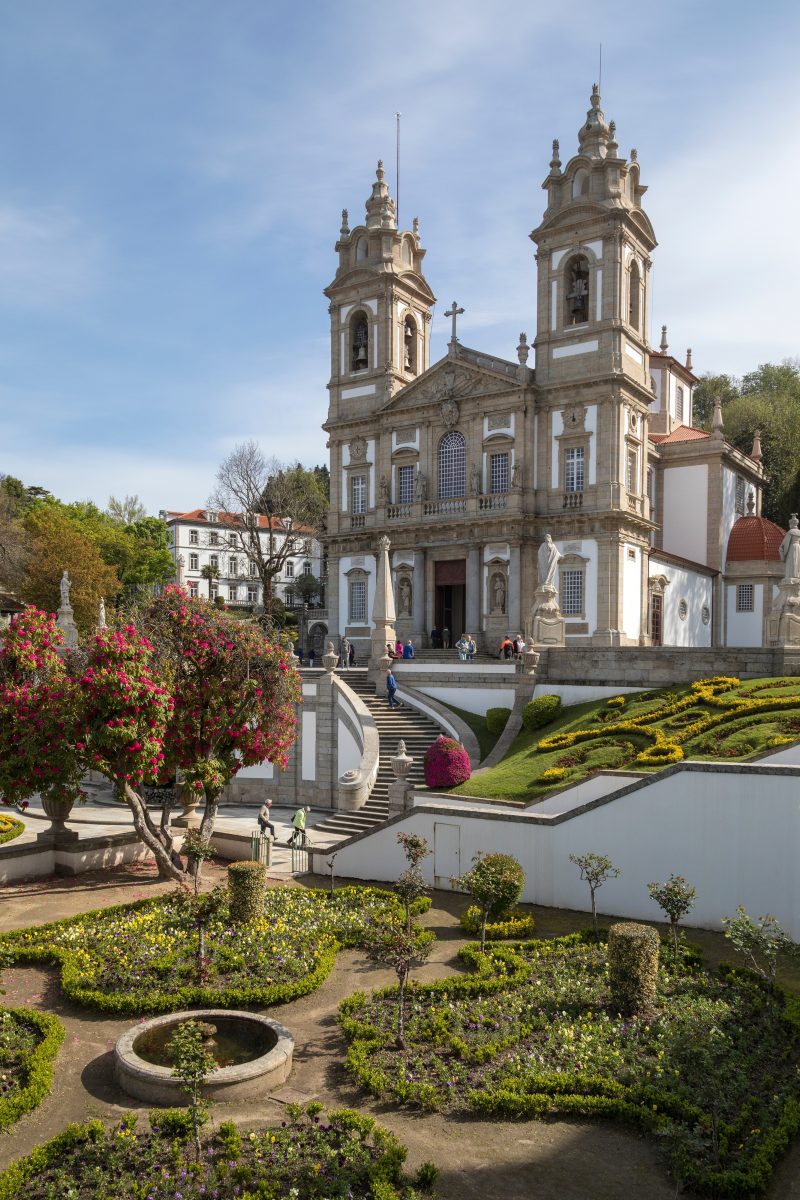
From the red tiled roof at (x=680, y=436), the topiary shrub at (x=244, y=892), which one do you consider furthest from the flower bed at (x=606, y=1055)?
the red tiled roof at (x=680, y=436)

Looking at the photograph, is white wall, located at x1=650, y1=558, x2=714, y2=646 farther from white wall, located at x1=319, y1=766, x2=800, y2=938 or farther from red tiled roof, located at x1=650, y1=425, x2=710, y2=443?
white wall, located at x1=319, y1=766, x2=800, y2=938

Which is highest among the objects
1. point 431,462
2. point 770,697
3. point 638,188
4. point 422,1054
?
point 638,188

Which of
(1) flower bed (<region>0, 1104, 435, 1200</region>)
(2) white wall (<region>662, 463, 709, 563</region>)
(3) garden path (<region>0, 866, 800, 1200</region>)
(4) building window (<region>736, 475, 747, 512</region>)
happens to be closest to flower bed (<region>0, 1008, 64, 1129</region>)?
(3) garden path (<region>0, 866, 800, 1200</region>)

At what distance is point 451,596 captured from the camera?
126ft

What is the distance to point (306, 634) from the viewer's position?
5966 cm

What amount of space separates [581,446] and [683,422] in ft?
48.2

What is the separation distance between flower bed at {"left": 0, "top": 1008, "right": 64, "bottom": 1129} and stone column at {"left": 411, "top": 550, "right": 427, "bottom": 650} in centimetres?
2733

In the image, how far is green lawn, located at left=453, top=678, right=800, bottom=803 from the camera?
17203 mm

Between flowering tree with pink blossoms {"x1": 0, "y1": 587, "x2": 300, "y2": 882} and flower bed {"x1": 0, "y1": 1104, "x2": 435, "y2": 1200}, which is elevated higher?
flowering tree with pink blossoms {"x1": 0, "y1": 587, "x2": 300, "y2": 882}

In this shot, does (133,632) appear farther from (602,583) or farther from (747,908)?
(602,583)

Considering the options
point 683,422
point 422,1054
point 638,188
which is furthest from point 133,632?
point 683,422

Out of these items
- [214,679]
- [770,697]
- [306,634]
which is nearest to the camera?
[214,679]

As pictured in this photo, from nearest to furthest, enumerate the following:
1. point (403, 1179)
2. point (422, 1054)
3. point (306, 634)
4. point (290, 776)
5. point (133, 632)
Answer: point (403, 1179)
point (422, 1054)
point (133, 632)
point (290, 776)
point (306, 634)

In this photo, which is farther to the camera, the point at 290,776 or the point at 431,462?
the point at 431,462
